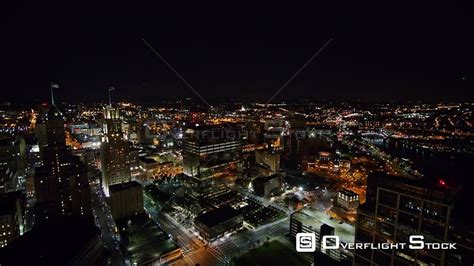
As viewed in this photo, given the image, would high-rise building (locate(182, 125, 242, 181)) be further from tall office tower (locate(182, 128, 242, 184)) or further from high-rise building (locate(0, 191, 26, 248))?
high-rise building (locate(0, 191, 26, 248))

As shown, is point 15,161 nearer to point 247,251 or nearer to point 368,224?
point 247,251

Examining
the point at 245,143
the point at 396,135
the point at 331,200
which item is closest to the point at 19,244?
the point at 331,200

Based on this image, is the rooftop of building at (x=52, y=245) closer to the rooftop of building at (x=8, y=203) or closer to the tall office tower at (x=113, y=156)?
the rooftop of building at (x=8, y=203)

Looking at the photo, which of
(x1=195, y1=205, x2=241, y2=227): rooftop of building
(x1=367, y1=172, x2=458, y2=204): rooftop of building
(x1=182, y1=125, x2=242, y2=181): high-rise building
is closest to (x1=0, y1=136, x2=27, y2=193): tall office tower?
(x1=182, y1=125, x2=242, y2=181): high-rise building

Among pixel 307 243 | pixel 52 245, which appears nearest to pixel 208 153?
pixel 52 245

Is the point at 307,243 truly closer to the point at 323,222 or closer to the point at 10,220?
the point at 323,222

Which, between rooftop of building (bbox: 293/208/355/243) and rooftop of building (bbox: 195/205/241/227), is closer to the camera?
rooftop of building (bbox: 293/208/355/243)
